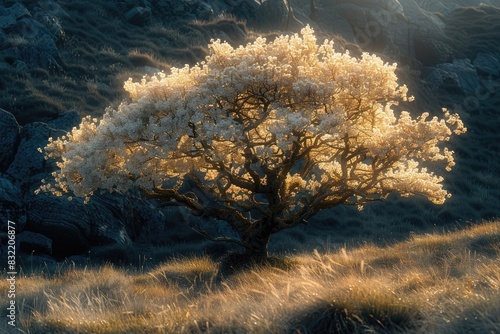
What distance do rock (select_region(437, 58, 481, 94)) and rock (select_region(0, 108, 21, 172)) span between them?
4564 centimetres

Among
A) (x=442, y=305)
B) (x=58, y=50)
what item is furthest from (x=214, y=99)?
(x=58, y=50)

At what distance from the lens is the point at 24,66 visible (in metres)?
29.9

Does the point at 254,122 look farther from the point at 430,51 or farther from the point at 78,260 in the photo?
the point at 430,51

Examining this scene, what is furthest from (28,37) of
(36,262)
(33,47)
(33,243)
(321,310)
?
(321,310)

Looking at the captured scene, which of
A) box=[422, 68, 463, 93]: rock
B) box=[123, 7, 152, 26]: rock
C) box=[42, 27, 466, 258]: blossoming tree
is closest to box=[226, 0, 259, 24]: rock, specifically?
box=[123, 7, 152, 26]: rock

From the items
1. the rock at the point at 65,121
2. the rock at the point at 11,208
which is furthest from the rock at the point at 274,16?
the rock at the point at 11,208

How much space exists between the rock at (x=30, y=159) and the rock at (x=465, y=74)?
44913mm

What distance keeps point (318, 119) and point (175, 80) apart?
11.6 ft

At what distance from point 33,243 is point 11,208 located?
4.60 ft

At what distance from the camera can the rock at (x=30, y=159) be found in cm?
2062

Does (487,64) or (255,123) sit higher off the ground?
(487,64)

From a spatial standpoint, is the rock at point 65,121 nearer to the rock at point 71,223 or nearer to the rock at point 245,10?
the rock at point 71,223

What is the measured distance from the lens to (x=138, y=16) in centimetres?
4322

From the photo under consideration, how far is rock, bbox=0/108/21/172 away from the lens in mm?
20875
